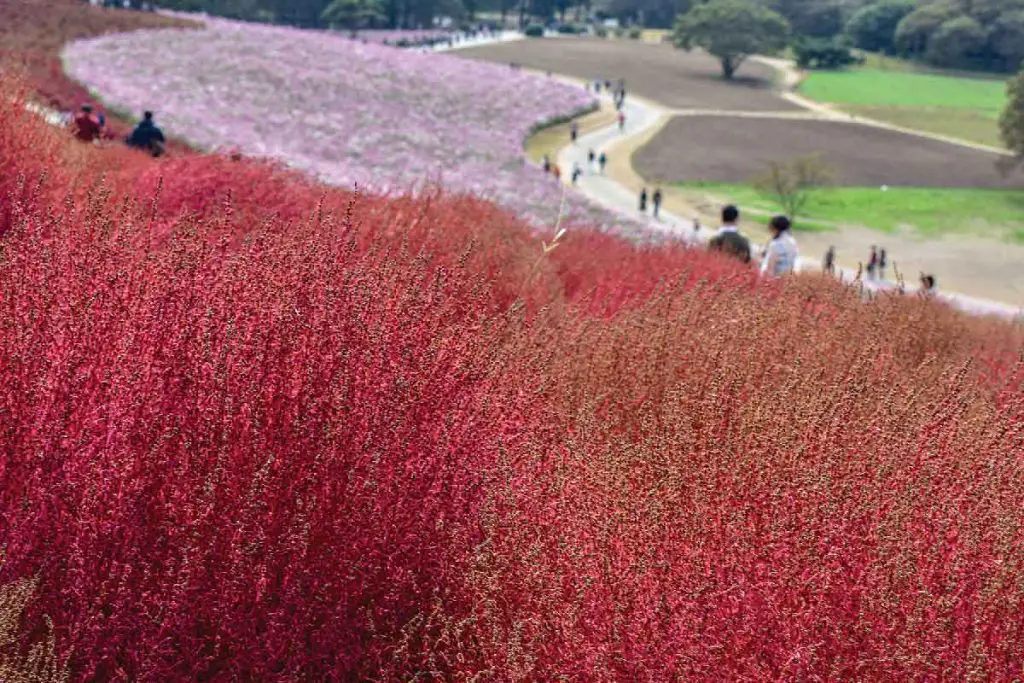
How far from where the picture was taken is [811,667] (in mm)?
2832

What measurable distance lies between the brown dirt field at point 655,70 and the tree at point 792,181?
80.4 feet

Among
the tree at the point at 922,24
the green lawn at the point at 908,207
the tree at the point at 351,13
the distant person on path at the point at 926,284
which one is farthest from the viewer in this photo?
the tree at the point at 922,24

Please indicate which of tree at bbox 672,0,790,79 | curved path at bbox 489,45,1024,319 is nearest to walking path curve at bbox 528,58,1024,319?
curved path at bbox 489,45,1024,319

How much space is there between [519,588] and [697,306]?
3.37 meters

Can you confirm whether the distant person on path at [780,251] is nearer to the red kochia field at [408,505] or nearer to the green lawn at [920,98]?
the red kochia field at [408,505]

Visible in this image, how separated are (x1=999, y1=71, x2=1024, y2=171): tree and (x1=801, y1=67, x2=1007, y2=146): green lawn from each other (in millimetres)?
12519

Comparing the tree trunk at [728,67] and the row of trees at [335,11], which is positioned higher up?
the row of trees at [335,11]

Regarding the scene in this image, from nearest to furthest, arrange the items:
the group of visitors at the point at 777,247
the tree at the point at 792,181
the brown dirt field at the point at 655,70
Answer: the group of visitors at the point at 777,247
the tree at the point at 792,181
the brown dirt field at the point at 655,70

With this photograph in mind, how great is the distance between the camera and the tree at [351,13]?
78.5 meters

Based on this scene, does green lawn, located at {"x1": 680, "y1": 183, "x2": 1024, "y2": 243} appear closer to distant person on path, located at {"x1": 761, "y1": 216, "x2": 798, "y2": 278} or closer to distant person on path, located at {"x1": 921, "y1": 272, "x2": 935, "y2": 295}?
distant person on path, located at {"x1": 921, "y1": 272, "x2": 935, "y2": 295}

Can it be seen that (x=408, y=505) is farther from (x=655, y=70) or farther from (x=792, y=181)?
(x=655, y=70)

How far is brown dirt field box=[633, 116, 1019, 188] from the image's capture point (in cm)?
4884

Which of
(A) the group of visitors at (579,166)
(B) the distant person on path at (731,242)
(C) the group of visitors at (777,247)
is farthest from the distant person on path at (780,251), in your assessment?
(A) the group of visitors at (579,166)

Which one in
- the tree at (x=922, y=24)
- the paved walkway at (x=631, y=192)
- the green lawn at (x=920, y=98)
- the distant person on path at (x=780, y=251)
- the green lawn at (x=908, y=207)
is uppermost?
the tree at (x=922, y=24)
